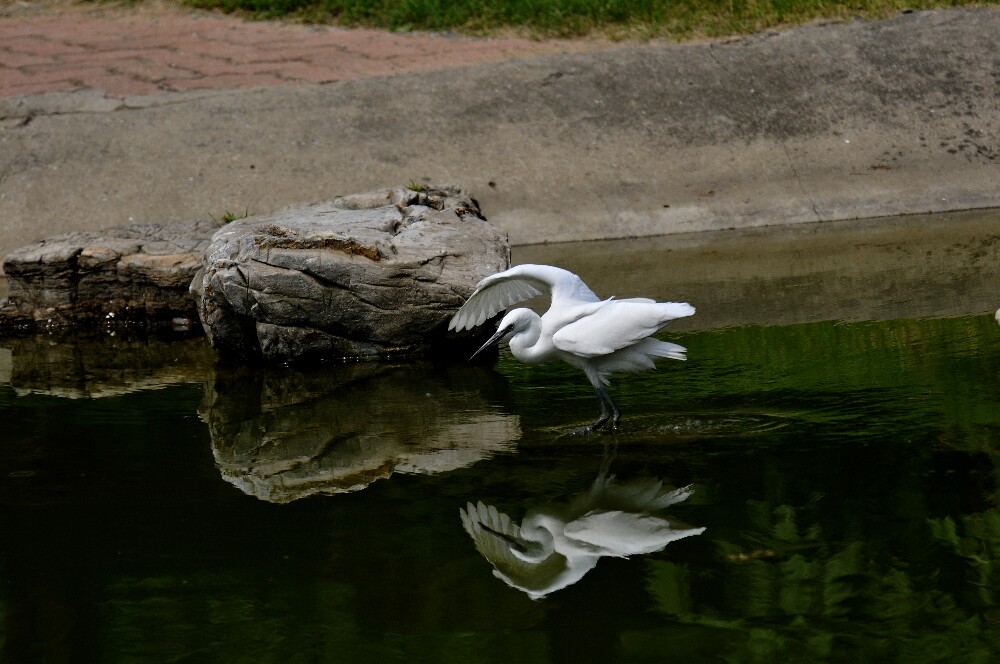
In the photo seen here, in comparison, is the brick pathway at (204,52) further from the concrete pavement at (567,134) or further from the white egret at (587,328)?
the white egret at (587,328)

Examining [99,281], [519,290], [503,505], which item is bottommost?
[99,281]

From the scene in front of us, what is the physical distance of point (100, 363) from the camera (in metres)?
6.71

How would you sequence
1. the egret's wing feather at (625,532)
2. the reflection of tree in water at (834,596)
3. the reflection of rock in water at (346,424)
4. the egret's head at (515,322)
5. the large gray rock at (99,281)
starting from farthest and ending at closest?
the large gray rock at (99,281)
the egret's head at (515,322)
the reflection of rock in water at (346,424)
the egret's wing feather at (625,532)
the reflection of tree in water at (834,596)

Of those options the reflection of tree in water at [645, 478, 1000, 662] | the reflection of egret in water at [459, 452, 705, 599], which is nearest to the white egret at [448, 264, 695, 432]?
the reflection of egret in water at [459, 452, 705, 599]

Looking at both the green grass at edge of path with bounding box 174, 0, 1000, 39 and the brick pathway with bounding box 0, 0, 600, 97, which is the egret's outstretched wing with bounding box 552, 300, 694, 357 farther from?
the green grass at edge of path with bounding box 174, 0, 1000, 39

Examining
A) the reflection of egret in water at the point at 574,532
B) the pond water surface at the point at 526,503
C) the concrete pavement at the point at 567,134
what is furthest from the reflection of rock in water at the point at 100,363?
the reflection of egret in water at the point at 574,532

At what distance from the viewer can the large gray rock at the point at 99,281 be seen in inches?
288

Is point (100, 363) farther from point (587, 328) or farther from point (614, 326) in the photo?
point (614, 326)

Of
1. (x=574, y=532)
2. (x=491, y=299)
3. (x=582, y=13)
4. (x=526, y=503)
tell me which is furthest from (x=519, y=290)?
(x=582, y=13)

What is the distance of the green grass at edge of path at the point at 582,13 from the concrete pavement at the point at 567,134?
0.36 metres

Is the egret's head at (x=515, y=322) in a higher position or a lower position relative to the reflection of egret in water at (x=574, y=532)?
higher

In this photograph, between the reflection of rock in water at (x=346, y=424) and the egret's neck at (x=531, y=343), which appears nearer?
the reflection of rock in water at (x=346, y=424)

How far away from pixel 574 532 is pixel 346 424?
167cm

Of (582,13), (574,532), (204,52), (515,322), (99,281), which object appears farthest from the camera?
(582,13)
